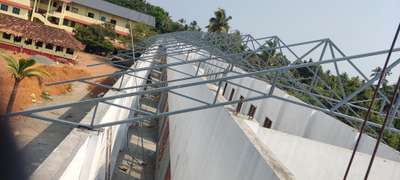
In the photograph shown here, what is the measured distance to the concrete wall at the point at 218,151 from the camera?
162 inches

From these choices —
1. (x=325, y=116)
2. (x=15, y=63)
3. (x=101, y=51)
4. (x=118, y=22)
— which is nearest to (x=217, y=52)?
(x=325, y=116)

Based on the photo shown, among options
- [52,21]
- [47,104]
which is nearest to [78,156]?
[47,104]

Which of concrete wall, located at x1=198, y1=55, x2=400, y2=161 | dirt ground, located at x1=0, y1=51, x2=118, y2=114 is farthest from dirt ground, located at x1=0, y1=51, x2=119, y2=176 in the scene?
concrete wall, located at x1=198, y1=55, x2=400, y2=161

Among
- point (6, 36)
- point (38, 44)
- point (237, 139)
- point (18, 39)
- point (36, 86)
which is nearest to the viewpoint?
point (237, 139)

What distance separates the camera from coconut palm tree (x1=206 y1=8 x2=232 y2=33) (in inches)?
1501

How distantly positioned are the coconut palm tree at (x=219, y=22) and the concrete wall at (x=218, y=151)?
29364 millimetres

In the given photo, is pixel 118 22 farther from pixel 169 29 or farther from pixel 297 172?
pixel 297 172

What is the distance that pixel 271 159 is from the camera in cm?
412

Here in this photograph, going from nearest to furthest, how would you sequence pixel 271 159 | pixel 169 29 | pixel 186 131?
pixel 271 159 < pixel 186 131 < pixel 169 29

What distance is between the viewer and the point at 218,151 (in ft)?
18.3

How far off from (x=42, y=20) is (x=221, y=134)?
106 feet

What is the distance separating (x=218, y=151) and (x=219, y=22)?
3361 centimetres

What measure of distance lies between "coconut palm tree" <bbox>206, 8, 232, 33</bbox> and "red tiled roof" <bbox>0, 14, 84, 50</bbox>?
1361 centimetres

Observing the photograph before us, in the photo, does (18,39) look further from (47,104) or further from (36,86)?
(47,104)
